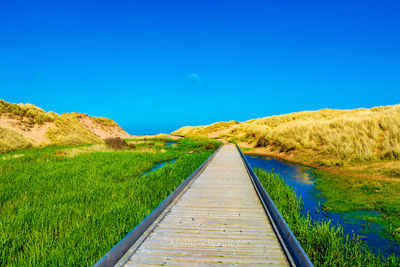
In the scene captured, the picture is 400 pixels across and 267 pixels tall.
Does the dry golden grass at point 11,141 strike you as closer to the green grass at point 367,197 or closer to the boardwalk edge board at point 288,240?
the boardwalk edge board at point 288,240

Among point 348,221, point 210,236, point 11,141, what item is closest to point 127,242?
point 210,236

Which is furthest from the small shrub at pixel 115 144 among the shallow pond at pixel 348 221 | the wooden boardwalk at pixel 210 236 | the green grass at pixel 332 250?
the green grass at pixel 332 250

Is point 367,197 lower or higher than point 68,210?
lower

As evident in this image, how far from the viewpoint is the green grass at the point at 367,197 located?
570 centimetres

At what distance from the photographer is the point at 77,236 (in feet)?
12.9

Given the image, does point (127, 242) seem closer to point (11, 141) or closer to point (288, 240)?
point (288, 240)

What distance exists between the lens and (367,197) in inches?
291

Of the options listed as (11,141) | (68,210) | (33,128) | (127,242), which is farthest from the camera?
(33,128)

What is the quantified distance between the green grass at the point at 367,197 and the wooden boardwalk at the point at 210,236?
127 inches

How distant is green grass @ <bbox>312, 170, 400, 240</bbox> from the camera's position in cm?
570

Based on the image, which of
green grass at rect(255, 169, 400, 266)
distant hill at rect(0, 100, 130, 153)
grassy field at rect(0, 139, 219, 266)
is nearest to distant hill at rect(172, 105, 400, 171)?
green grass at rect(255, 169, 400, 266)

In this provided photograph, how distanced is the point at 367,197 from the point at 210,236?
673cm

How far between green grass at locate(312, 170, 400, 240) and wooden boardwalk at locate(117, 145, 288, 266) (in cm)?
322

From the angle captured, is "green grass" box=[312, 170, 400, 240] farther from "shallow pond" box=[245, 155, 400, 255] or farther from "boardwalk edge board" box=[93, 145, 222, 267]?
"boardwalk edge board" box=[93, 145, 222, 267]
